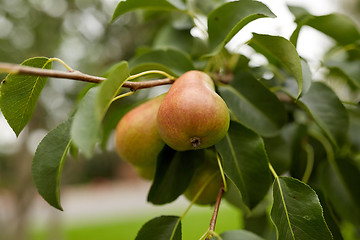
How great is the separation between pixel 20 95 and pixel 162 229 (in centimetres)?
33

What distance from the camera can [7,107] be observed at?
56 centimetres

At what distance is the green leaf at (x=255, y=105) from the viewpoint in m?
0.69

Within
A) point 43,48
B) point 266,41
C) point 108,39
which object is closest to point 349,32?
point 266,41

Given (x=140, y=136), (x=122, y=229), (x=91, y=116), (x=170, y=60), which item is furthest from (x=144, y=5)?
(x=122, y=229)

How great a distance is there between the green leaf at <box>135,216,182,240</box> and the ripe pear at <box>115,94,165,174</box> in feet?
0.36

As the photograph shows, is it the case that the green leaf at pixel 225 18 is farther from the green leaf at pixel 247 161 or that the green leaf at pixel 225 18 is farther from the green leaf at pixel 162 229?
the green leaf at pixel 162 229

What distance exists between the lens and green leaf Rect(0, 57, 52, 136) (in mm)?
546


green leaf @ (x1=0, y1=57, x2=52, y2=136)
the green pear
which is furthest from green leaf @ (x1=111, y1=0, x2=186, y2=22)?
the green pear

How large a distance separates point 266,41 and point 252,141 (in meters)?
0.18

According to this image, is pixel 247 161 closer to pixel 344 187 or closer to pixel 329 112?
pixel 329 112

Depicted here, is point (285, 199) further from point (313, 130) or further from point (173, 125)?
point (313, 130)

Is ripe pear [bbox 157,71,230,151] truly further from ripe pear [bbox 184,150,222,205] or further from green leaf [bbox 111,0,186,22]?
green leaf [bbox 111,0,186,22]

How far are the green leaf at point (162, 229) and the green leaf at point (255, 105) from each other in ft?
0.76

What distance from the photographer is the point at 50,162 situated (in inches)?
21.8
